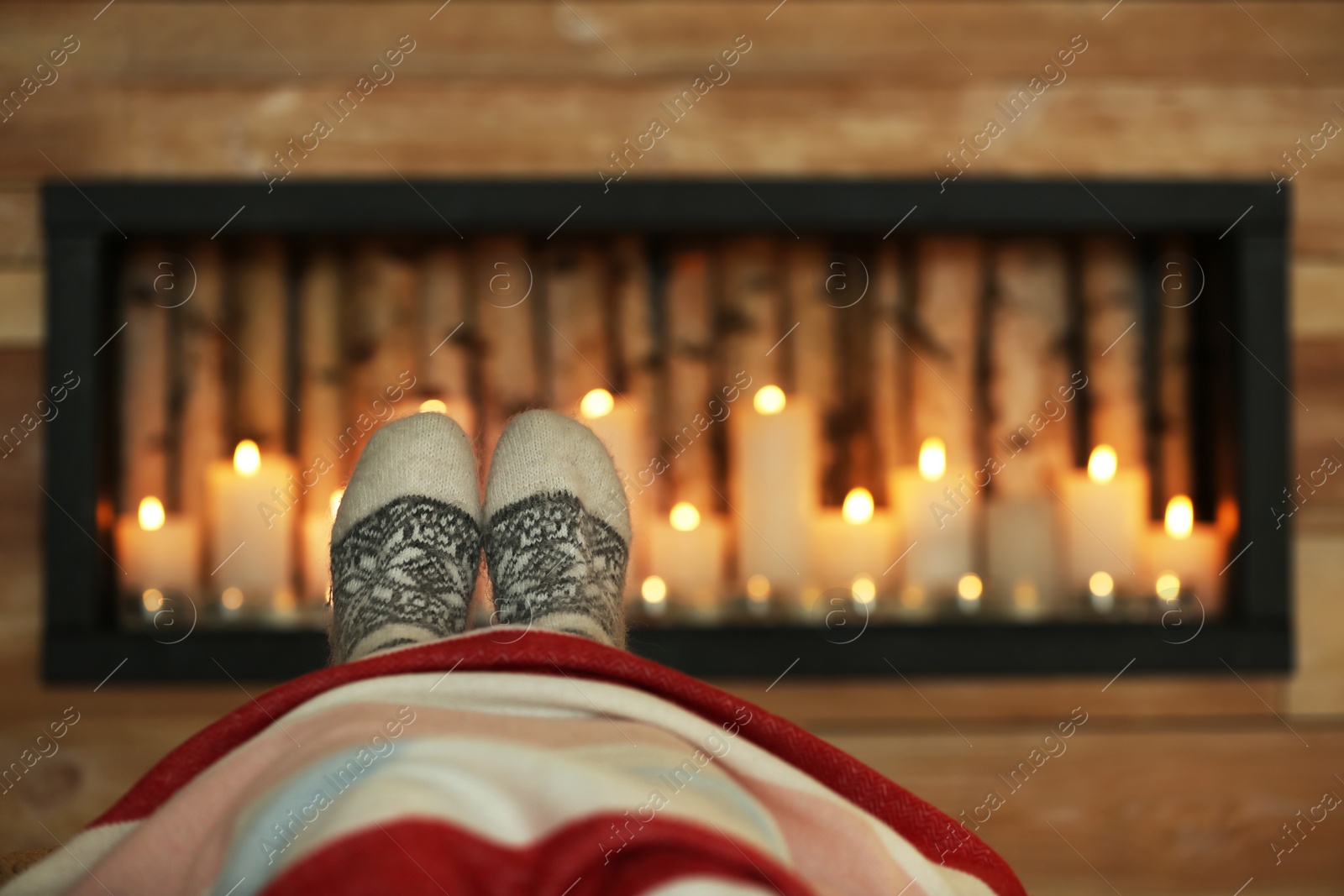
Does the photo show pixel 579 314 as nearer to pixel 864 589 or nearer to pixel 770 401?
pixel 770 401

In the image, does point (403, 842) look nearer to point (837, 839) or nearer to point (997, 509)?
point (837, 839)

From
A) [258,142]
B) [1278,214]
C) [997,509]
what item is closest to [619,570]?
[997,509]

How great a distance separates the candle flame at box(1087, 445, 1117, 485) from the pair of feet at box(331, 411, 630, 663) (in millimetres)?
567

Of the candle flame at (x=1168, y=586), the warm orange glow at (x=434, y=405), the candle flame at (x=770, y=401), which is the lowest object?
the candle flame at (x=1168, y=586)

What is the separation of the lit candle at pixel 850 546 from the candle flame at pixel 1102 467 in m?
0.24

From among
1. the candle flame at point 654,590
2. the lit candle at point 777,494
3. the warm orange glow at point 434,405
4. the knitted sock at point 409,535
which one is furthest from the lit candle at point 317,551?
the lit candle at point 777,494

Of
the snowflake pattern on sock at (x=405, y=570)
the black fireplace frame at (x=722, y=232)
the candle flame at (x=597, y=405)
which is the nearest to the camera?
the snowflake pattern on sock at (x=405, y=570)

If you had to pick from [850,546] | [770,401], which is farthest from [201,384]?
[850,546]

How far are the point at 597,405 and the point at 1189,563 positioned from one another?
0.71 meters

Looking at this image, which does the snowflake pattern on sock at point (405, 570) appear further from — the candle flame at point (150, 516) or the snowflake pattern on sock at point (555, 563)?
the candle flame at point (150, 516)

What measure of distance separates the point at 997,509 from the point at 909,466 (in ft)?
0.37

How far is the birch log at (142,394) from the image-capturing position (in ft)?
3.97

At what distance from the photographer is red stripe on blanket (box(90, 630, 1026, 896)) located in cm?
51

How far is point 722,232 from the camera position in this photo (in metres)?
1.15
